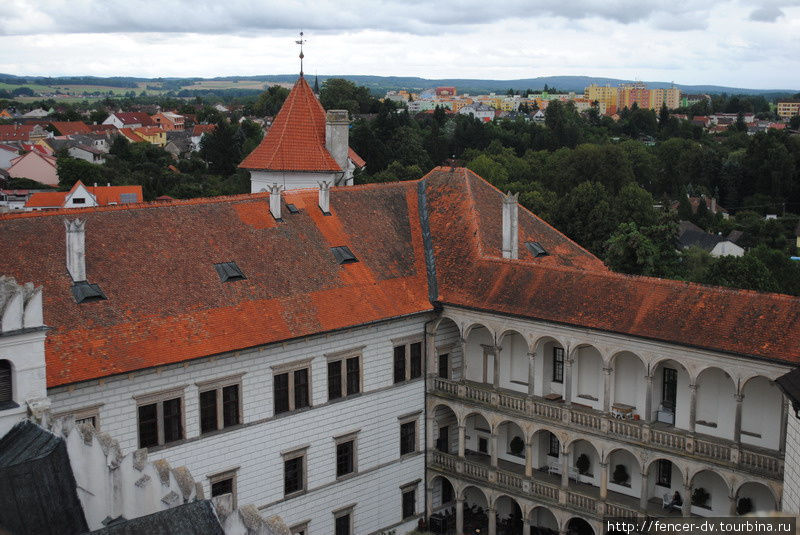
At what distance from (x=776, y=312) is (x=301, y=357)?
1591cm

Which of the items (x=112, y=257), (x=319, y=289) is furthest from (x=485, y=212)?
(x=112, y=257)

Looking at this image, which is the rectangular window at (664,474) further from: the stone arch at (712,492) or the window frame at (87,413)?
the window frame at (87,413)

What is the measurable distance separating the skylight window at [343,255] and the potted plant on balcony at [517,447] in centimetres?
974

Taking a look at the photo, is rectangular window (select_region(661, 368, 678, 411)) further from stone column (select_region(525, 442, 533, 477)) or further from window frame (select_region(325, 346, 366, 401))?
window frame (select_region(325, 346, 366, 401))

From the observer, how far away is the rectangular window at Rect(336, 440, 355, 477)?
118 ft

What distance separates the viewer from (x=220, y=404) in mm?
31953

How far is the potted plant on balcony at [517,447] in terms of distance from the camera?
38562 mm

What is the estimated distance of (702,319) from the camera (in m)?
30.7

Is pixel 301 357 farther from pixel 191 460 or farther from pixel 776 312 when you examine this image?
pixel 776 312

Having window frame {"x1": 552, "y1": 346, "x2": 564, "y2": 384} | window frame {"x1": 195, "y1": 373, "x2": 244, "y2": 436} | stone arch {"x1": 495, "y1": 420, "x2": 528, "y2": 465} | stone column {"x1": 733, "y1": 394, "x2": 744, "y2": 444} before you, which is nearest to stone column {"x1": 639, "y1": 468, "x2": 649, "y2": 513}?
stone column {"x1": 733, "y1": 394, "x2": 744, "y2": 444}

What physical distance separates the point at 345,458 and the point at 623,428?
1048 centimetres

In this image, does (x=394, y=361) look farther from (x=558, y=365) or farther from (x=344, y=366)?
(x=558, y=365)

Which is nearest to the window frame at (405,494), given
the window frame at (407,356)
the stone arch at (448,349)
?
the window frame at (407,356)

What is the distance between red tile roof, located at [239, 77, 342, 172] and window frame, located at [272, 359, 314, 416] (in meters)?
16.2
